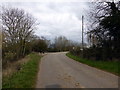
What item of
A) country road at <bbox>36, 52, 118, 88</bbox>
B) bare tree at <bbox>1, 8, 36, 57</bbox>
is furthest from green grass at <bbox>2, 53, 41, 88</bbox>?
bare tree at <bbox>1, 8, 36, 57</bbox>

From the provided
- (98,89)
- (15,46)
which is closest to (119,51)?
(98,89)

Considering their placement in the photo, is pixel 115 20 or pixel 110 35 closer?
pixel 115 20

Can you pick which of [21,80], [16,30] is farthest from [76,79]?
[16,30]

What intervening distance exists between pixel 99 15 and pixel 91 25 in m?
2.25

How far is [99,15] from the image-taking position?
29562 millimetres

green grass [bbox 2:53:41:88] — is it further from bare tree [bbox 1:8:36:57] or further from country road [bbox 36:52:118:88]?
bare tree [bbox 1:8:36:57]

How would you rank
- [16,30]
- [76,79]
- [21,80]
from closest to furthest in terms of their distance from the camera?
[21,80] < [76,79] < [16,30]

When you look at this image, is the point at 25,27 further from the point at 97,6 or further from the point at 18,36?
the point at 97,6

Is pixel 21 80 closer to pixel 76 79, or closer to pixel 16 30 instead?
pixel 76 79

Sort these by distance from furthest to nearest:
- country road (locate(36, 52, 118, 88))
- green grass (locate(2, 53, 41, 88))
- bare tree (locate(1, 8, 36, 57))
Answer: bare tree (locate(1, 8, 36, 57)), country road (locate(36, 52, 118, 88)), green grass (locate(2, 53, 41, 88))

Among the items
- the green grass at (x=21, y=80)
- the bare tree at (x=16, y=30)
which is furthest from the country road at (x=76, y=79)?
the bare tree at (x=16, y=30)

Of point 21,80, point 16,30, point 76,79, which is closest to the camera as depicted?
point 21,80

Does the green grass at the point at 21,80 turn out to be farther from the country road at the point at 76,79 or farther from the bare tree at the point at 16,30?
the bare tree at the point at 16,30

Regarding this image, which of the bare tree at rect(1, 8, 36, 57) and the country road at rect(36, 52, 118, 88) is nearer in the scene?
the country road at rect(36, 52, 118, 88)
